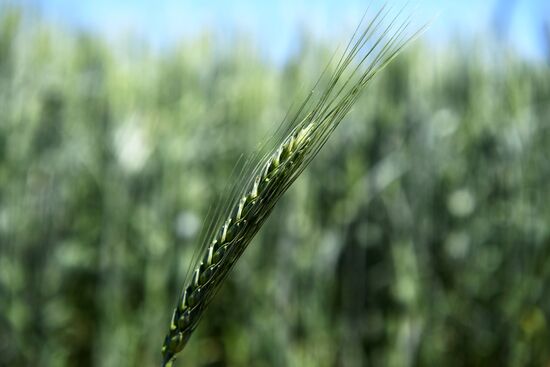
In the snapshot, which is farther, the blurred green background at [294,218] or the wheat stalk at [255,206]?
the blurred green background at [294,218]

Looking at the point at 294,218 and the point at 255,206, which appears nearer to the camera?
the point at 255,206

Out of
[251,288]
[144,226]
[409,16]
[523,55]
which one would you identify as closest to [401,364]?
[251,288]

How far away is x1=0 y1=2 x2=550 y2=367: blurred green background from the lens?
8.05 feet

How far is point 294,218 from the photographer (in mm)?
2477

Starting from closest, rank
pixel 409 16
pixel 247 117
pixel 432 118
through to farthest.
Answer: pixel 409 16, pixel 432 118, pixel 247 117

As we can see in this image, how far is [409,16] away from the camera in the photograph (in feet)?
2.20

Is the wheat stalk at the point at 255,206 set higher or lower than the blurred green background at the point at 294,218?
lower

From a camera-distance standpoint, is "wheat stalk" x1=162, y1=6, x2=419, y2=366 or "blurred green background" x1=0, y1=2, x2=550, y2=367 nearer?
"wheat stalk" x1=162, y1=6, x2=419, y2=366

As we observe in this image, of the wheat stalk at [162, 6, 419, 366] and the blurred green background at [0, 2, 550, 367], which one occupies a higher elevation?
the blurred green background at [0, 2, 550, 367]

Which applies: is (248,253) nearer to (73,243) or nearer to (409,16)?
(73,243)

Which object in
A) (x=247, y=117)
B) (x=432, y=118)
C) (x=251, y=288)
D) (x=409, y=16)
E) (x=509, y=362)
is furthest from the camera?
(x=247, y=117)

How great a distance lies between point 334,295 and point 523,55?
1081mm

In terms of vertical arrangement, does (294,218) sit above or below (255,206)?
above

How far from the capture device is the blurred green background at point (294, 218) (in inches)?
96.6
